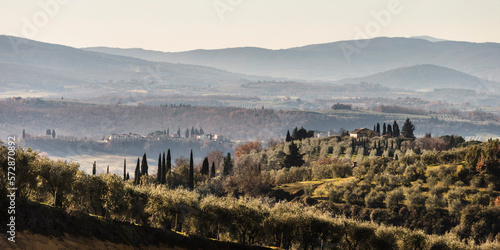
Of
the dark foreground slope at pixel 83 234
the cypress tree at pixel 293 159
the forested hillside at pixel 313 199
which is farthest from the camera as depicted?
the cypress tree at pixel 293 159

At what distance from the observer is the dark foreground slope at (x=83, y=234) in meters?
66.7

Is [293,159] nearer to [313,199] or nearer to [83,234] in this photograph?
[313,199]

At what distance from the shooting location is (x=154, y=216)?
87.9 meters

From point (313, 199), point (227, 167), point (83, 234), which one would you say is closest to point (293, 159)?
point (227, 167)

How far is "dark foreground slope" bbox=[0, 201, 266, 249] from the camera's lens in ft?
219

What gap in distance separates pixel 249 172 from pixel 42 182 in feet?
255

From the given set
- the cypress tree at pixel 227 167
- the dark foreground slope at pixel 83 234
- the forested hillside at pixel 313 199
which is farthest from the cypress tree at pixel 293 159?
the dark foreground slope at pixel 83 234

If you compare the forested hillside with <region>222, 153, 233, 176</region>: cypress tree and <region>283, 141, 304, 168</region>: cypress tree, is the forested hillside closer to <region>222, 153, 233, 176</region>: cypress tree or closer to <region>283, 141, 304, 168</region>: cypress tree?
<region>283, 141, 304, 168</region>: cypress tree

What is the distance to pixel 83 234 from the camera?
7281cm

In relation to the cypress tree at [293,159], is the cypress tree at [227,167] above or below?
below

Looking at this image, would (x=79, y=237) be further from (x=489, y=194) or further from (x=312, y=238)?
(x=489, y=194)

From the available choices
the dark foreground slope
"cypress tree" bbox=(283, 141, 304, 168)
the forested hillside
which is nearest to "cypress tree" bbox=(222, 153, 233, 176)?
the forested hillside

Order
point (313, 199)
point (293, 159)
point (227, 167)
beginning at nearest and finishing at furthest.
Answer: point (313, 199) < point (293, 159) < point (227, 167)

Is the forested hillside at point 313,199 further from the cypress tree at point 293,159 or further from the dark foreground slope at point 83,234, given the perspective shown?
the dark foreground slope at point 83,234
